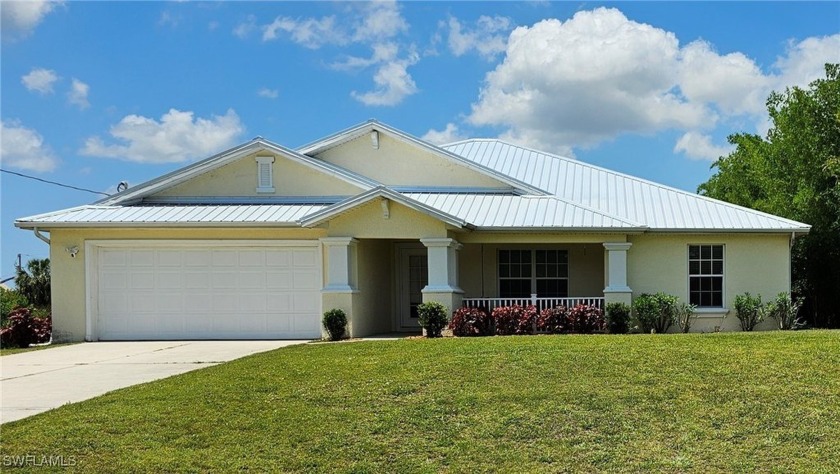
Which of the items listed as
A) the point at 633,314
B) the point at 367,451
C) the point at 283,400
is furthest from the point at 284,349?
the point at 633,314

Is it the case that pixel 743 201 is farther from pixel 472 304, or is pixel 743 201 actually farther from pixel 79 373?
pixel 79 373

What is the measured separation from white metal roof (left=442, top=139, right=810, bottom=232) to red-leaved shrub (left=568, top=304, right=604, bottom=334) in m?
2.86

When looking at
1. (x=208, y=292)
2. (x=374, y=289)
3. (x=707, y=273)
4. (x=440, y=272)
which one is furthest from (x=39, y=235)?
(x=707, y=273)

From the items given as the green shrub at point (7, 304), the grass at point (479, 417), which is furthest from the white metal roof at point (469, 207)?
the grass at point (479, 417)

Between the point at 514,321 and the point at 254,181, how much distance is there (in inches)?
316

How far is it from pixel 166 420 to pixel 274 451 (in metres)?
1.70

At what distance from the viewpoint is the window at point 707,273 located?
19.1 metres

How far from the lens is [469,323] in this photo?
56.4ft

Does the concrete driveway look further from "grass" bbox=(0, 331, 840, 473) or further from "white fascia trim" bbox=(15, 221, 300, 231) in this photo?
"white fascia trim" bbox=(15, 221, 300, 231)

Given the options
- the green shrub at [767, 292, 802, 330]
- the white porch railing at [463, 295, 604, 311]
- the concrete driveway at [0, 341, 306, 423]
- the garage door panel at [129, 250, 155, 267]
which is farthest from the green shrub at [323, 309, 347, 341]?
the green shrub at [767, 292, 802, 330]

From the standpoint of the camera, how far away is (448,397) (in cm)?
952

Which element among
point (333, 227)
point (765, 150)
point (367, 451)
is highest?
point (765, 150)

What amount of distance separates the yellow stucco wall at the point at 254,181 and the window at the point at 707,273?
937cm

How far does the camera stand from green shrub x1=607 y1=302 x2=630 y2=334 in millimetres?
17812
